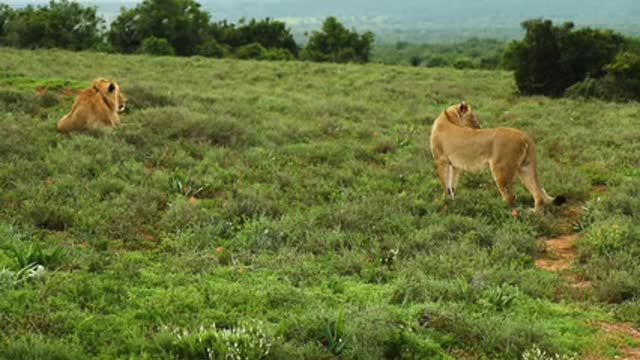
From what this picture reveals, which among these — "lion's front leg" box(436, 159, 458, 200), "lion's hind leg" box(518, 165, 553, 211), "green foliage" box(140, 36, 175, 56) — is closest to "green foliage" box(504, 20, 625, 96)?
"lion's front leg" box(436, 159, 458, 200)

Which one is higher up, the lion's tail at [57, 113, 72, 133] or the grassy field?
the lion's tail at [57, 113, 72, 133]

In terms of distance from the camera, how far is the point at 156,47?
128 ft

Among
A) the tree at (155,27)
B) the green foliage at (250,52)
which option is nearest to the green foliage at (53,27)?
the tree at (155,27)

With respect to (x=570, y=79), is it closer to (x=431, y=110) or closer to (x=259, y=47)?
(x=431, y=110)

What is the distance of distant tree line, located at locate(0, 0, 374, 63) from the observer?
37906mm

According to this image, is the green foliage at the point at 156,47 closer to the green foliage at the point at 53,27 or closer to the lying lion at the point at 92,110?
the green foliage at the point at 53,27

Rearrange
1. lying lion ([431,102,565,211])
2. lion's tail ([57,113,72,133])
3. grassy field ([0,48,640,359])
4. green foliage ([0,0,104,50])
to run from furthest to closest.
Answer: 1. green foliage ([0,0,104,50])
2. lion's tail ([57,113,72,133])
3. lying lion ([431,102,565,211])
4. grassy field ([0,48,640,359])

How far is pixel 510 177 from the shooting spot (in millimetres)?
9688

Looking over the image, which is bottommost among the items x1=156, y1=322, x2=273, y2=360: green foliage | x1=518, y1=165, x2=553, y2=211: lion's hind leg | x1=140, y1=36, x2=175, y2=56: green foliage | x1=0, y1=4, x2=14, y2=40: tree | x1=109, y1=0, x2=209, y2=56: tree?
x1=518, y1=165, x2=553, y2=211: lion's hind leg

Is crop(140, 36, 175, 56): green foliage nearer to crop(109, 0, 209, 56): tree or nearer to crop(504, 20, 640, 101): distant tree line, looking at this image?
crop(109, 0, 209, 56): tree

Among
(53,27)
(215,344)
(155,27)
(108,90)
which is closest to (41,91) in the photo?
(108,90)

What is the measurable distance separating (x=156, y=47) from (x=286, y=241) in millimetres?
32733

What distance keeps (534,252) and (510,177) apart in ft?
5.08

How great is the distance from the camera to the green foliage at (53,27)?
118ft
